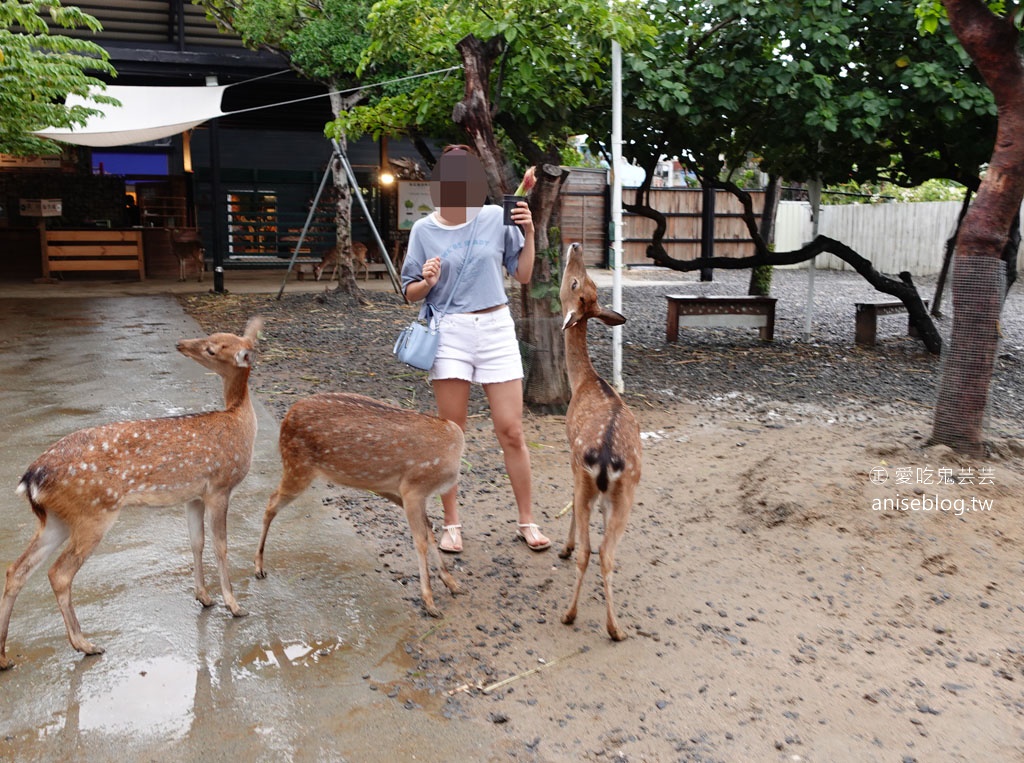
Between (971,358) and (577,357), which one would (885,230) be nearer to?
(971,358)

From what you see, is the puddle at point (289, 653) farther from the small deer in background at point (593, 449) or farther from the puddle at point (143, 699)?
the small deer in background at point (593, 449)

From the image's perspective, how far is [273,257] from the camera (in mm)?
19484

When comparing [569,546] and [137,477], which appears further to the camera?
[569,546]

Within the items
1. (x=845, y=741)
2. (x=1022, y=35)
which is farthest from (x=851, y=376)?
(x=845, y=741)

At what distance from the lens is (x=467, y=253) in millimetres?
4039

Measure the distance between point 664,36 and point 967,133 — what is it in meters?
3.02

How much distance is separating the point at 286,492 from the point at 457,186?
1514 millimetres

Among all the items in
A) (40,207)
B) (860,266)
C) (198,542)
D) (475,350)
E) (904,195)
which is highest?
(904,195)

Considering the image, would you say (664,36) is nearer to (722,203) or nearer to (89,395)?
(89,395)

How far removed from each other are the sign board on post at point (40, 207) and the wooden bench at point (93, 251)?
685mm

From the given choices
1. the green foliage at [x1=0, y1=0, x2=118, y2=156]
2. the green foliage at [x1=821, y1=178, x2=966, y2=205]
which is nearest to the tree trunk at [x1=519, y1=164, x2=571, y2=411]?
the green foliage at [x1=0, y1=0, x2=118, y2=156]

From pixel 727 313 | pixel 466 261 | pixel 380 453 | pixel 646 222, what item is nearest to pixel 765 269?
pixel 727 313

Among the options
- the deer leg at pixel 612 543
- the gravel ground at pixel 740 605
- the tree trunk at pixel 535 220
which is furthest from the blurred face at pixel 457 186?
the tree trunk at pixel 535 220

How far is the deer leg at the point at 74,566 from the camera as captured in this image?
3.15m
